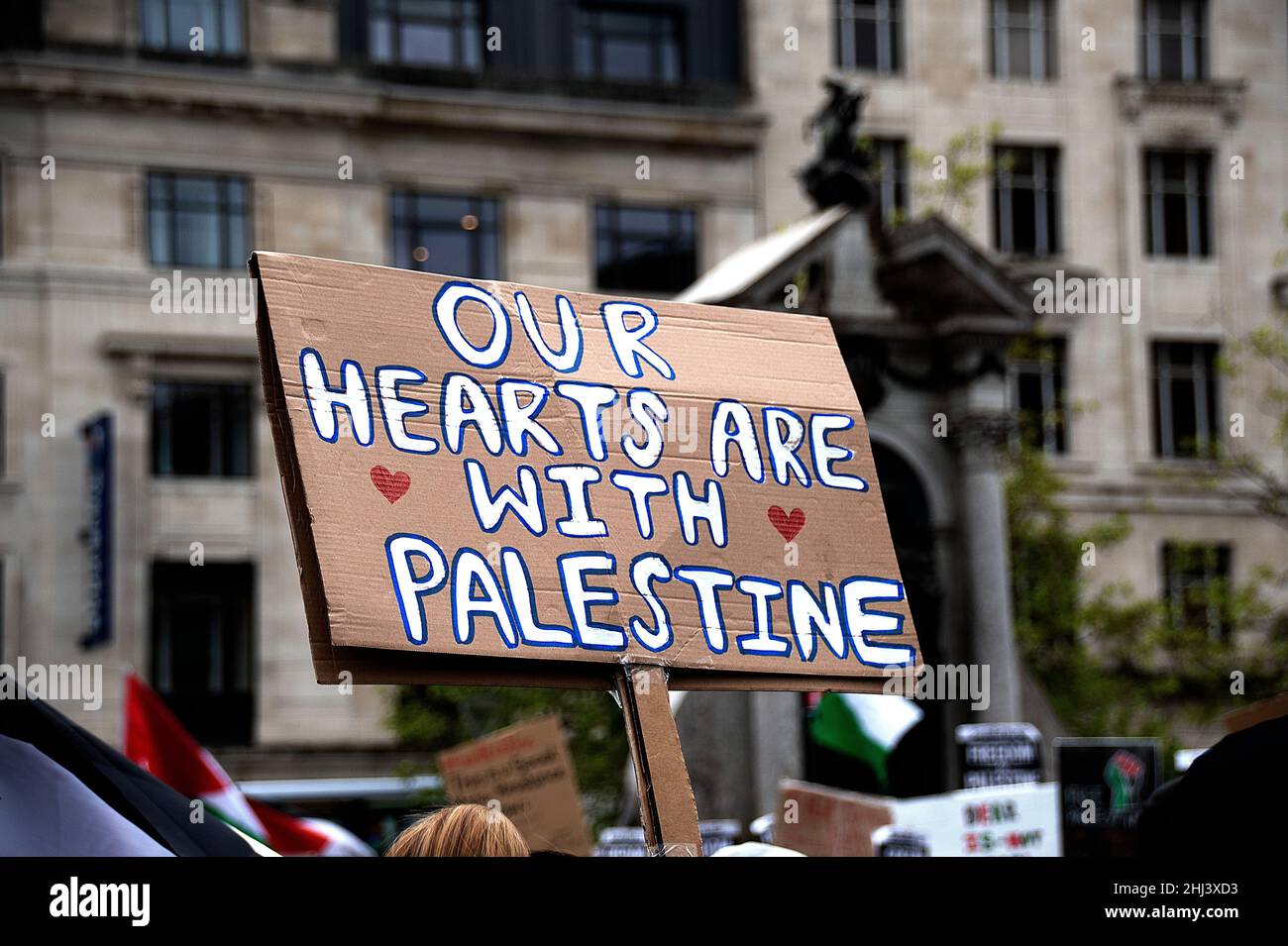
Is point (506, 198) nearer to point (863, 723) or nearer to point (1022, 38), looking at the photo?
point (1022, 38)

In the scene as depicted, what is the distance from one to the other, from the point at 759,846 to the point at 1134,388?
3474 centimetres

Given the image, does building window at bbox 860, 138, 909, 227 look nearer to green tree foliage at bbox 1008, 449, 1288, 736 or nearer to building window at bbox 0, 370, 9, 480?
green tree foliage at bbox 1008, 449, 1288, 736

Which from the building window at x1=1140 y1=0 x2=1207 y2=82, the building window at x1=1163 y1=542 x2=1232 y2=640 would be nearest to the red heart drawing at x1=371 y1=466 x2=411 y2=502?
the building window at x1=1163 y1=542 x2=1232 y2=640

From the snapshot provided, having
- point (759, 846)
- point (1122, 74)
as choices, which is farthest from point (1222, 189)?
point (759, 846)

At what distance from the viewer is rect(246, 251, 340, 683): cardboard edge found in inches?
178

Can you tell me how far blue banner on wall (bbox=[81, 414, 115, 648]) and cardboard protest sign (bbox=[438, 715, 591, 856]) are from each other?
70.5 feet

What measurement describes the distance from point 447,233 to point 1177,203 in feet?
47.2

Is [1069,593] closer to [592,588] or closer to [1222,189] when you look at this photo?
[1222,189]

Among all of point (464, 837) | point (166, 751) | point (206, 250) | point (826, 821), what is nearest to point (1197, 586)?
point (206, 250)

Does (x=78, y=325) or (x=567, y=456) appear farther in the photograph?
(x=78, y=325)

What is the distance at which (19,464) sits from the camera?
33844 millimetres

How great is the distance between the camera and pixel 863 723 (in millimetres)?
13570
